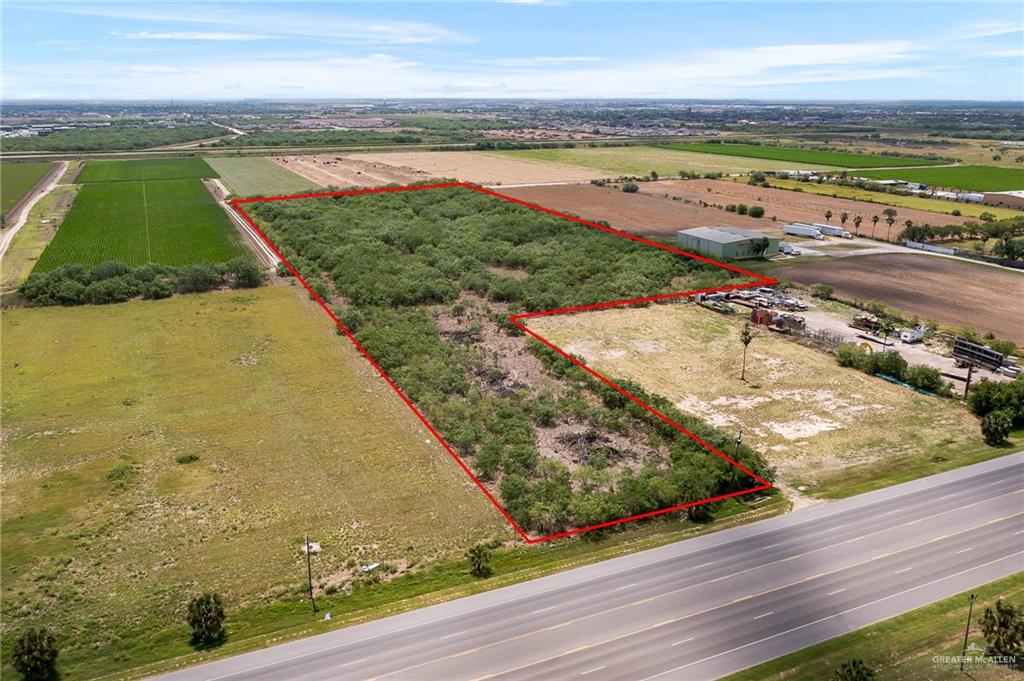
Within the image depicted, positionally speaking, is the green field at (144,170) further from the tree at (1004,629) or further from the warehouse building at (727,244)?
the tree at (1004,629)

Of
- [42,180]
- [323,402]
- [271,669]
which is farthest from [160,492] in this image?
[42,180]

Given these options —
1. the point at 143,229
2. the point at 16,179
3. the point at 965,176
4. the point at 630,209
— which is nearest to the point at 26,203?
the point at 16,179

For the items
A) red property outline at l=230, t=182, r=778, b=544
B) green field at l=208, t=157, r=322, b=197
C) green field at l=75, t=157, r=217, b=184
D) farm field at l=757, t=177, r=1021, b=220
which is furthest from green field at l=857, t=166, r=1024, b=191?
green field at l=75, t=157, r=217, b=184

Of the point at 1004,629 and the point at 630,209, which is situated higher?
the point at 630,209

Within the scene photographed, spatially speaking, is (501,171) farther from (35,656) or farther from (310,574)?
(35,656)

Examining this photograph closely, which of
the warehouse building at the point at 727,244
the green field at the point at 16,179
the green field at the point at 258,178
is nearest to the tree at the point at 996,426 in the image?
the warehouse building at the point at 727,244

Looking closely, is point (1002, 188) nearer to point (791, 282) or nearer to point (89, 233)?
point (791, 282)

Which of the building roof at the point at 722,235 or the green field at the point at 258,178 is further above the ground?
the green field at the point at 258,178
